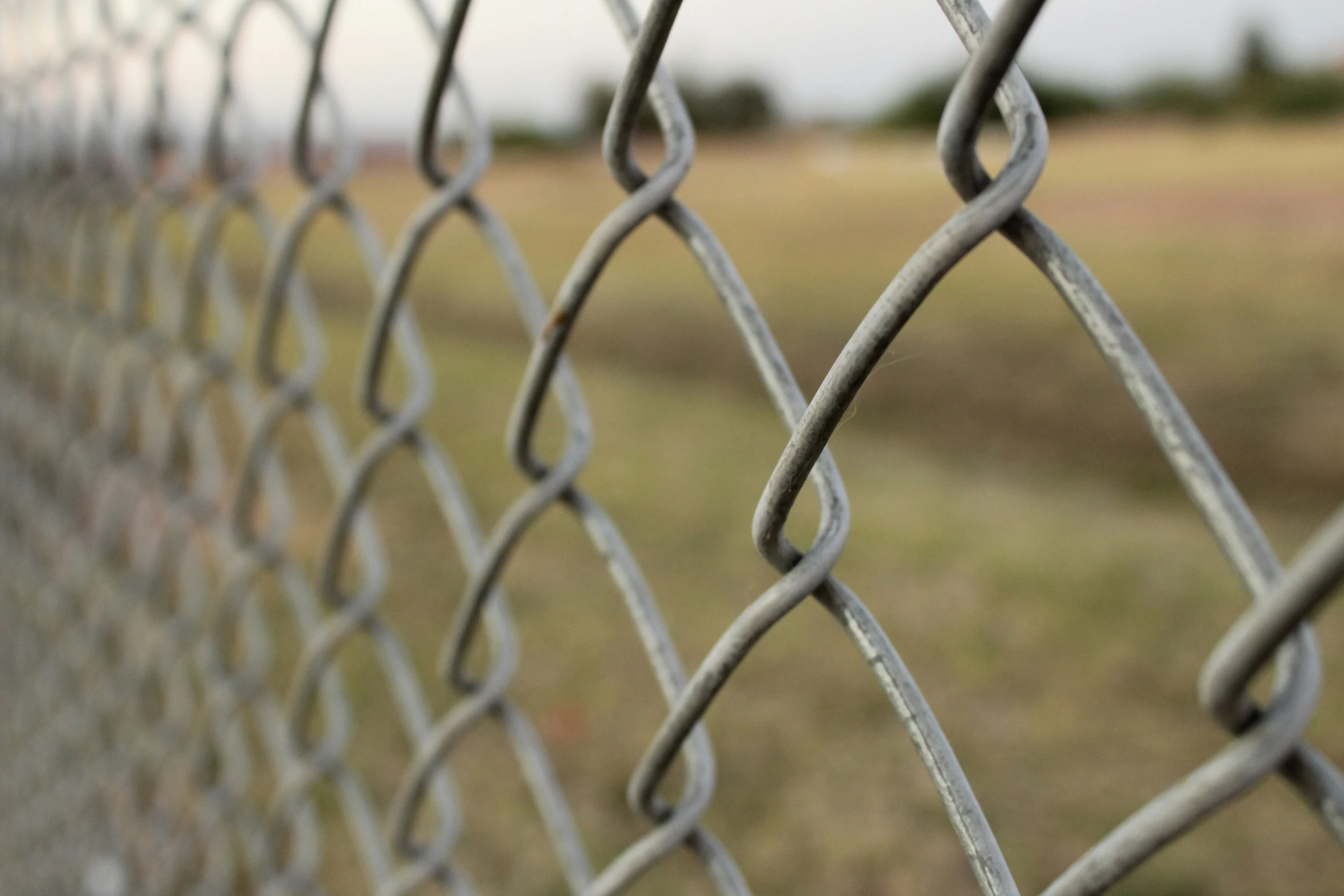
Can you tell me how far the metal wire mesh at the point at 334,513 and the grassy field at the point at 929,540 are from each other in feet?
0.96

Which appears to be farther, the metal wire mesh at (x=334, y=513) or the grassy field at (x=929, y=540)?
the grassy field at (x=929, y=540)

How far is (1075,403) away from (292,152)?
3763 mm

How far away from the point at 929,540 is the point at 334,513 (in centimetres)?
201

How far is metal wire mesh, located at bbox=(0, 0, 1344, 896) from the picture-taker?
0.25 m

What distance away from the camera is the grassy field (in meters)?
1.68

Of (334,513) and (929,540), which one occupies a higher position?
(334,513)

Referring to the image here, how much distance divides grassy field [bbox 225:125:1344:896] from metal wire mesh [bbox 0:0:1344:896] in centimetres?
29

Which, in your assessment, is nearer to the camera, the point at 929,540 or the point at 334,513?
the point at 334,513

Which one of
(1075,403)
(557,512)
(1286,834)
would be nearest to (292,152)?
(1286,834)

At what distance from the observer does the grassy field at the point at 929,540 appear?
1680 mm

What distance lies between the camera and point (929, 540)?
276 cm

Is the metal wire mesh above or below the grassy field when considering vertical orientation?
above

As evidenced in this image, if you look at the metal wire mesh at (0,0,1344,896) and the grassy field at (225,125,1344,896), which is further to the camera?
the grassy field at (225,125,1344,896)

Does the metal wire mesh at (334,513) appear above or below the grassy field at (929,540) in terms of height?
above
